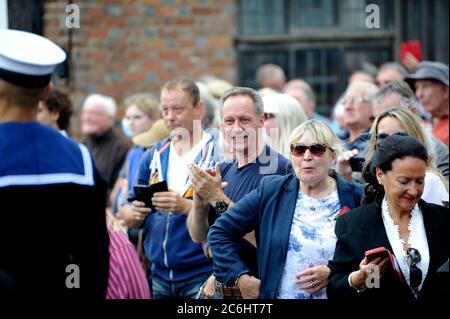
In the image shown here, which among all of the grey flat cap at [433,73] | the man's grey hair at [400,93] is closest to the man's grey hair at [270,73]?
the grey flat cap at [433,73]

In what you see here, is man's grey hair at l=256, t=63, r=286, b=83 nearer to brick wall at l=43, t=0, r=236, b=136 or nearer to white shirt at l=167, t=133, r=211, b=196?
brick wall at l=43, t=0, r=236, b=136

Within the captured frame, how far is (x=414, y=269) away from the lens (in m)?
4.71

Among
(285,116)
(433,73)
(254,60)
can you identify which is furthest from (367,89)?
(254,60)

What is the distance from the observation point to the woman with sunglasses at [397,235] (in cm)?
470

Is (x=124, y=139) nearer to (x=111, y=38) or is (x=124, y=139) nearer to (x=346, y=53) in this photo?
(x=111, y=38)

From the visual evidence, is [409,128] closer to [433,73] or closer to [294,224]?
[294,224]

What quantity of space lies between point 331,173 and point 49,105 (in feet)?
8.87

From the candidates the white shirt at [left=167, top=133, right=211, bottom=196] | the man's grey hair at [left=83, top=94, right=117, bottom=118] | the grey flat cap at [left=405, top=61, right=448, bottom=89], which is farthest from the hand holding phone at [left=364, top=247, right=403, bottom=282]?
the man's grey hair at [left=83, top=94, right=117, bottom=118]

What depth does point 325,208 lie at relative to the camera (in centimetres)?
518

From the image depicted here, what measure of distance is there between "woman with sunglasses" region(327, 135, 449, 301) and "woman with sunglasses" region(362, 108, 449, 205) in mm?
581

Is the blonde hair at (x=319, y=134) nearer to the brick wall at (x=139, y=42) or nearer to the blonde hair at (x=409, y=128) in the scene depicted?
the blonde hair at (x=409, y=128)

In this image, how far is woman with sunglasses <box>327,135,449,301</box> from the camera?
4695mm

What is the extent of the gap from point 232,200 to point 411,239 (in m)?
1.13
